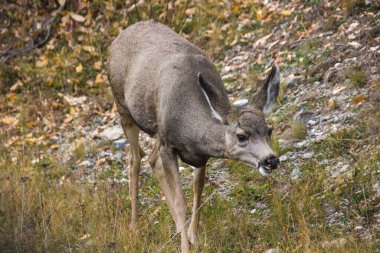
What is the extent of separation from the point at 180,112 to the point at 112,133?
150 inches

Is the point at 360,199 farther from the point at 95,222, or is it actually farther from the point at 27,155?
the point at 27,155

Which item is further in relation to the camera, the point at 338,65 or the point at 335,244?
the point at 338,65

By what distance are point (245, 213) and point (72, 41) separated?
20.9 ft

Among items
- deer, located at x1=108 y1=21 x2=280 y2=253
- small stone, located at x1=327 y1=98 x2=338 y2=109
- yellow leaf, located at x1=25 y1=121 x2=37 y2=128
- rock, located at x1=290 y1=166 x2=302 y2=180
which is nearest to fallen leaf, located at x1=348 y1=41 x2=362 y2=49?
small stone, located at x1=327 y1=98 x2=338 y2=109

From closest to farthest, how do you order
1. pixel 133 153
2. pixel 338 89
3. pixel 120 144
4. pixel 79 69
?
pixel 133 153 → pixel 338 89 → pixel 120 144 → pixel 79 69

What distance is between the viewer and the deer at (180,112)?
626 cm

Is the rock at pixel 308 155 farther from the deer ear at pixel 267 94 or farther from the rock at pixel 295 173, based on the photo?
the deer ear at pixel 267 94

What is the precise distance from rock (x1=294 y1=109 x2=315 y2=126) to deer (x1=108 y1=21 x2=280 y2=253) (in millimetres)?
1605

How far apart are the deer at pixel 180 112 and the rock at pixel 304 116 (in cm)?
160

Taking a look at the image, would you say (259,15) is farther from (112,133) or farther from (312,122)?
(312,122)

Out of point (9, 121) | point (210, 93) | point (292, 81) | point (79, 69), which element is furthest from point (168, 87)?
point (79, 69)

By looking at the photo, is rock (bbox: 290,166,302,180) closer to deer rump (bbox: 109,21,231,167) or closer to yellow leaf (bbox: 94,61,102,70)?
deer rump (bbox: 109,21,231,167)

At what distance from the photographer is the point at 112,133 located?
10539 millimetres

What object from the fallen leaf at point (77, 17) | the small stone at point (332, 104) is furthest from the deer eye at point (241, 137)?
the fallen leaf at point (77, 17)
